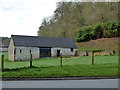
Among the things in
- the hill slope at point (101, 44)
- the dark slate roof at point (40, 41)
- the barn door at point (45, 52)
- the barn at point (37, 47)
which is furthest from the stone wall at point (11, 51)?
the hill slope at point (101, 44)

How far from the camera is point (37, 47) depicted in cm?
3875

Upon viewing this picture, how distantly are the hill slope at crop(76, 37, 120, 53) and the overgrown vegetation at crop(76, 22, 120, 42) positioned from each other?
65.2 inches

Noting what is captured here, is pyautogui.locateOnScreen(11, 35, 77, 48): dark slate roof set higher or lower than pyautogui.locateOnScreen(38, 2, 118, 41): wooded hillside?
lower

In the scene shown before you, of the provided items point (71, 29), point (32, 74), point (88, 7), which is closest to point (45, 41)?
point (71, 29)

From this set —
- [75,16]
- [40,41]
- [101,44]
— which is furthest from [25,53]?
[75,16]

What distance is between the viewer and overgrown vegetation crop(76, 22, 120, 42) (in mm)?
41969

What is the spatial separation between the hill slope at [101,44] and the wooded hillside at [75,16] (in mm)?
5964

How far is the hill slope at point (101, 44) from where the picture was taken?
38.7 m

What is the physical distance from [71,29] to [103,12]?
9.34m

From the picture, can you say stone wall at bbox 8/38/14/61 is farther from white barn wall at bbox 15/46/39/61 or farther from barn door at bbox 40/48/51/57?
barn door at bbox 40/48/51/57

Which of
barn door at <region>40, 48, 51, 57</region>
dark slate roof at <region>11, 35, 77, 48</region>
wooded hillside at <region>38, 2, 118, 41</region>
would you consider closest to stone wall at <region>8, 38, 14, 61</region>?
dark slate roof at <region>11, 35, 77, 48</region>

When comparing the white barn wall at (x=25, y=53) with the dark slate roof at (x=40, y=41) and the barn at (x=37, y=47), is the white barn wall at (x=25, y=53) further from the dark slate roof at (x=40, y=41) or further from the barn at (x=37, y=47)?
the dark slate roof at (x=40, y=41)

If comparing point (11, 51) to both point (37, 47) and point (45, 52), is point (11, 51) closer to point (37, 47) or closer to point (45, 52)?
point (37, 47)

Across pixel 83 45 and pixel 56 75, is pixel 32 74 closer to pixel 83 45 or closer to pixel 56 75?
pixel 56 75
